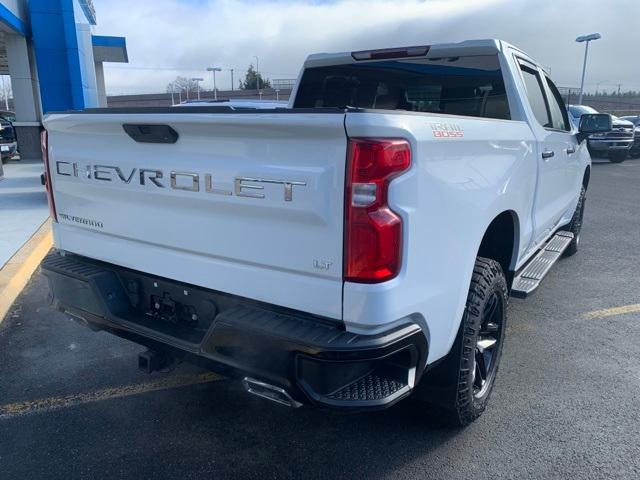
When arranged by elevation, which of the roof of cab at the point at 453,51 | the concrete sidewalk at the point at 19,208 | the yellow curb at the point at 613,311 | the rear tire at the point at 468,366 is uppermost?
the roof of cab at the point at 453,51

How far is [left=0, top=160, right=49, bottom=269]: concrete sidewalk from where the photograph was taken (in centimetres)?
644

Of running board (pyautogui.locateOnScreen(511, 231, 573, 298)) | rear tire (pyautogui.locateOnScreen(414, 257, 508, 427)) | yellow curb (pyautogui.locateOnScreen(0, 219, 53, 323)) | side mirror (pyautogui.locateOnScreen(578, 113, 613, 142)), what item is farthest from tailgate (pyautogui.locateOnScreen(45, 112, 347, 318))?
side mirror (pyautogui.locateOnScreen(578, 113, 613, 142))

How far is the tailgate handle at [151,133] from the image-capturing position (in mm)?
2498

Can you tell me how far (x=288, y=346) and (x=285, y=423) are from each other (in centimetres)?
120

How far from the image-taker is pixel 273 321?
2244 mm

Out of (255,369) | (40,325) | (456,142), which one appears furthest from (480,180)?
(40,325)

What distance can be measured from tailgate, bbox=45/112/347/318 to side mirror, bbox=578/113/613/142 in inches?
162

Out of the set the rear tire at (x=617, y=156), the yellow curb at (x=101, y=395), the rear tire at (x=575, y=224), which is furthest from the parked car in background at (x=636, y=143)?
the yellow curb at (x=101, y=395)

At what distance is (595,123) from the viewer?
517cm

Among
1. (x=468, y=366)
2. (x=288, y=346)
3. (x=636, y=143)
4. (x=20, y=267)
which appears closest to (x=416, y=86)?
(x=468, y=366)

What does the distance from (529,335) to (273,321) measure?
283cm

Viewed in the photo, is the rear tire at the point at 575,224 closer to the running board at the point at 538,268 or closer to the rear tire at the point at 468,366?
the running board at the point at 538,268

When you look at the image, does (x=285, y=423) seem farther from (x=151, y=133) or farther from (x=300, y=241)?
Result: (x=151, y=133)

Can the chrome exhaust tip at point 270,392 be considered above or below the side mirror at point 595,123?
below
